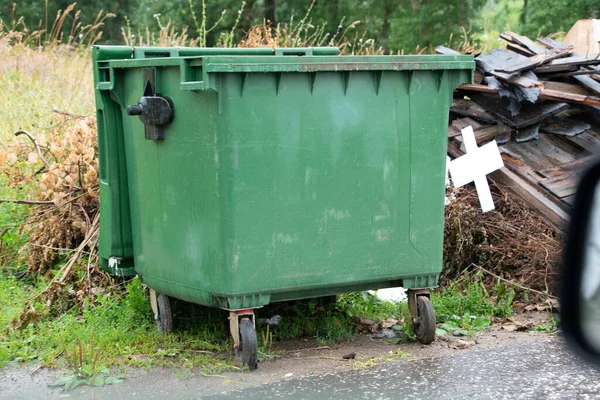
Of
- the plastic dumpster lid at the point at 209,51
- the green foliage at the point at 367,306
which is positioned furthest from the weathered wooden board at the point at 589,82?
the green foliage at the point at 367,306

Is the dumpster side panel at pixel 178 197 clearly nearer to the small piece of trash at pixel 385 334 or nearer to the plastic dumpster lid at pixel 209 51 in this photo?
the plastic dumpster lid at pixel 209 51

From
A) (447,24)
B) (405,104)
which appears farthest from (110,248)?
(447,24)

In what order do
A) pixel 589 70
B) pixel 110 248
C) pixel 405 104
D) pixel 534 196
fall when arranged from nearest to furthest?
pixel 405 104
pixel 110 248
pixel 534 196
pixel 589 70

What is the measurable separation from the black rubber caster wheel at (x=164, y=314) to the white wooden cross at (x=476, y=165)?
2304 millimetres

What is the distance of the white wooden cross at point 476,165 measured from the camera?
Answer: 6.03m

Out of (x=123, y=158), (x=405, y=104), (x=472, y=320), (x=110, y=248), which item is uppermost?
(x=405, y=104)

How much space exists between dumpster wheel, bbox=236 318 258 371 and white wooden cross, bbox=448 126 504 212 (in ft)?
7.56

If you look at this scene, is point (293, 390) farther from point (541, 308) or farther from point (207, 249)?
point (541, 308)

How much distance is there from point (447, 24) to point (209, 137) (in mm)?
19926

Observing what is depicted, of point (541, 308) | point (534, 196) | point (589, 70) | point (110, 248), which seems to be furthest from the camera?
point (589, 70)

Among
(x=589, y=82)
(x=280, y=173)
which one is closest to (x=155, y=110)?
(x=280, y=173)

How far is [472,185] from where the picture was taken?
20.3 ft

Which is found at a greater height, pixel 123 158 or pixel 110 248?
pixel 123 158

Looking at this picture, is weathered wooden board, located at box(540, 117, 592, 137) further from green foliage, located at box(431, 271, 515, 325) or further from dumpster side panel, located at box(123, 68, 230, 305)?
dumpster side panel, located at box(123, 68, 230, 305)
